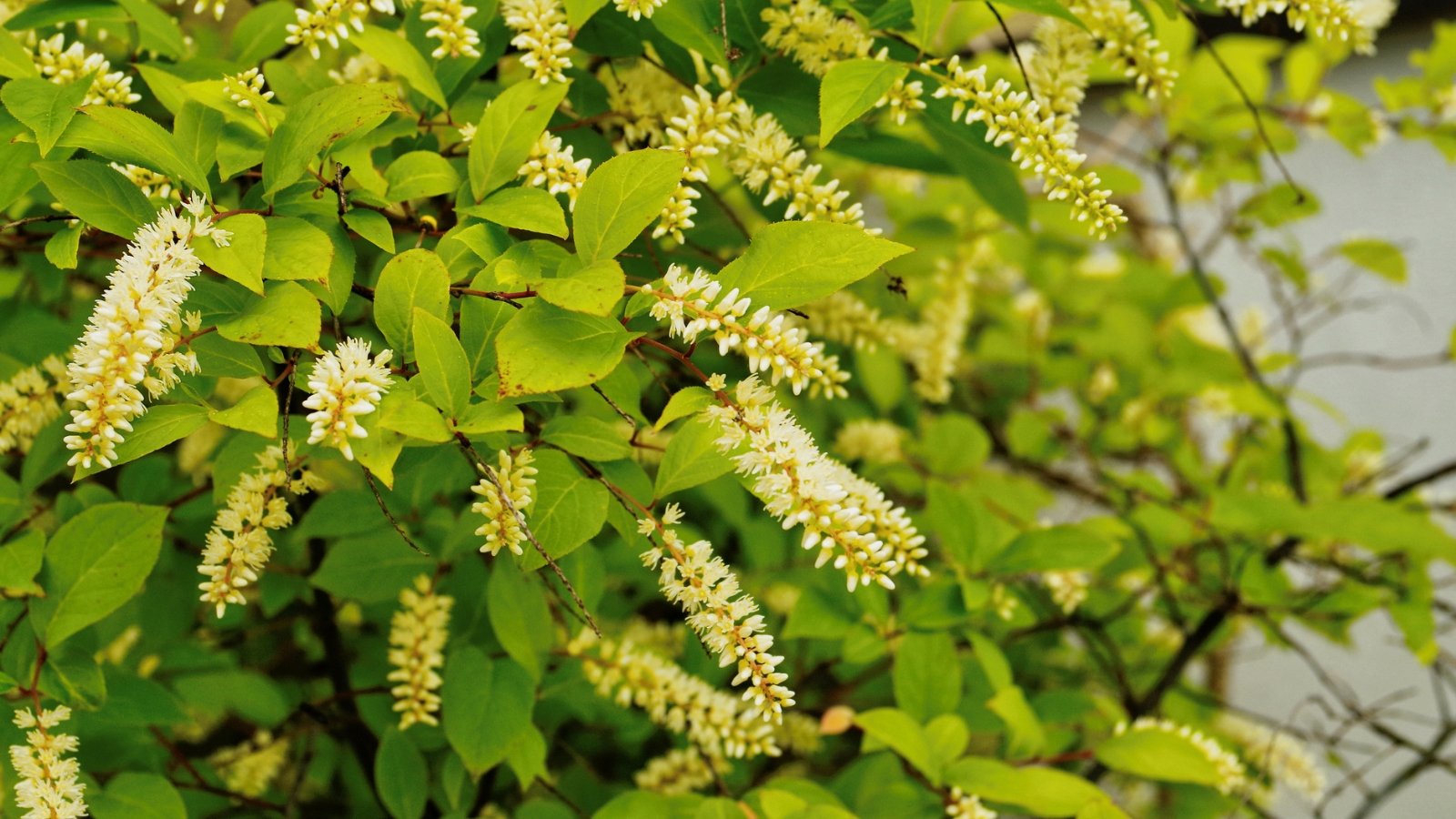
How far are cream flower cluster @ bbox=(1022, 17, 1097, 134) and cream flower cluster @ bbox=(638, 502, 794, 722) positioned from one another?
36 centimetres

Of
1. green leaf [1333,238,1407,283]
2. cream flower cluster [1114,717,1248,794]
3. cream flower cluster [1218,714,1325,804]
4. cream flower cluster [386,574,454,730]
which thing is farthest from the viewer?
green leaf [1333,238,1407,283]

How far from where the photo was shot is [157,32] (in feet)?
2.05

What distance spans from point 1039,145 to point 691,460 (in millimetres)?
241

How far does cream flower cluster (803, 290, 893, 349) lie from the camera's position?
2.37ft

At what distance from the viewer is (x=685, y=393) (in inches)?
19.2

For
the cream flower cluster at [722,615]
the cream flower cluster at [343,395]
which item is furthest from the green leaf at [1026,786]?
Answer: the cream flower cluster at [343,395]

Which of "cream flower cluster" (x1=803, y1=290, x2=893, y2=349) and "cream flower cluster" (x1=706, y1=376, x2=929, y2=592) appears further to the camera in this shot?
"cream flower cluster" (x1=803, y1=290, x2=893, y2=349)

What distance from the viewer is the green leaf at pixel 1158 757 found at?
0.73 metres

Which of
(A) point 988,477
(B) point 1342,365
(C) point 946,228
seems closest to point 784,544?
(A) point 988,477

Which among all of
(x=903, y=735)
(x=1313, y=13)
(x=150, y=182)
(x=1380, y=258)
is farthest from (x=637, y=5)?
(x=1380, y=258)

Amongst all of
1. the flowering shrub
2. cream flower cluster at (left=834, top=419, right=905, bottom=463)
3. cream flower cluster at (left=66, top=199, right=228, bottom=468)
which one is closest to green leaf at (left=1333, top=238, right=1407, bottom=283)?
the flowering shrub

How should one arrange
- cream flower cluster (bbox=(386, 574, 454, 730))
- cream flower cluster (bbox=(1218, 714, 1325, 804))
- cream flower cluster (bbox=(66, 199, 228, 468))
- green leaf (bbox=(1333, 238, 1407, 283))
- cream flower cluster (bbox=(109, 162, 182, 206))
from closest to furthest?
cream flower cluster (bbox=(66, 199, 228, 468)) → cream flower cluster (bbox=(109, 162, 182, 206)) → cream flower cluster (bbox=(386, 574, 454, 730)) → cream flower cluster (bbox=(1218, 714, 1325, 804)) → green leaf (bbox=(1333, 238, 1407, 283))

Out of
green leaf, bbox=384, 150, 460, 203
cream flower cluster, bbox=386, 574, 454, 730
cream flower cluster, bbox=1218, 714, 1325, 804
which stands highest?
green leaf, bbox=384, 150, 460, 203

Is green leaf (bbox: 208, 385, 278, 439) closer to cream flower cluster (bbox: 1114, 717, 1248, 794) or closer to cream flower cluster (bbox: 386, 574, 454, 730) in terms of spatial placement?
cream flower cluster (bbox: 386, 574, 454, 730)
